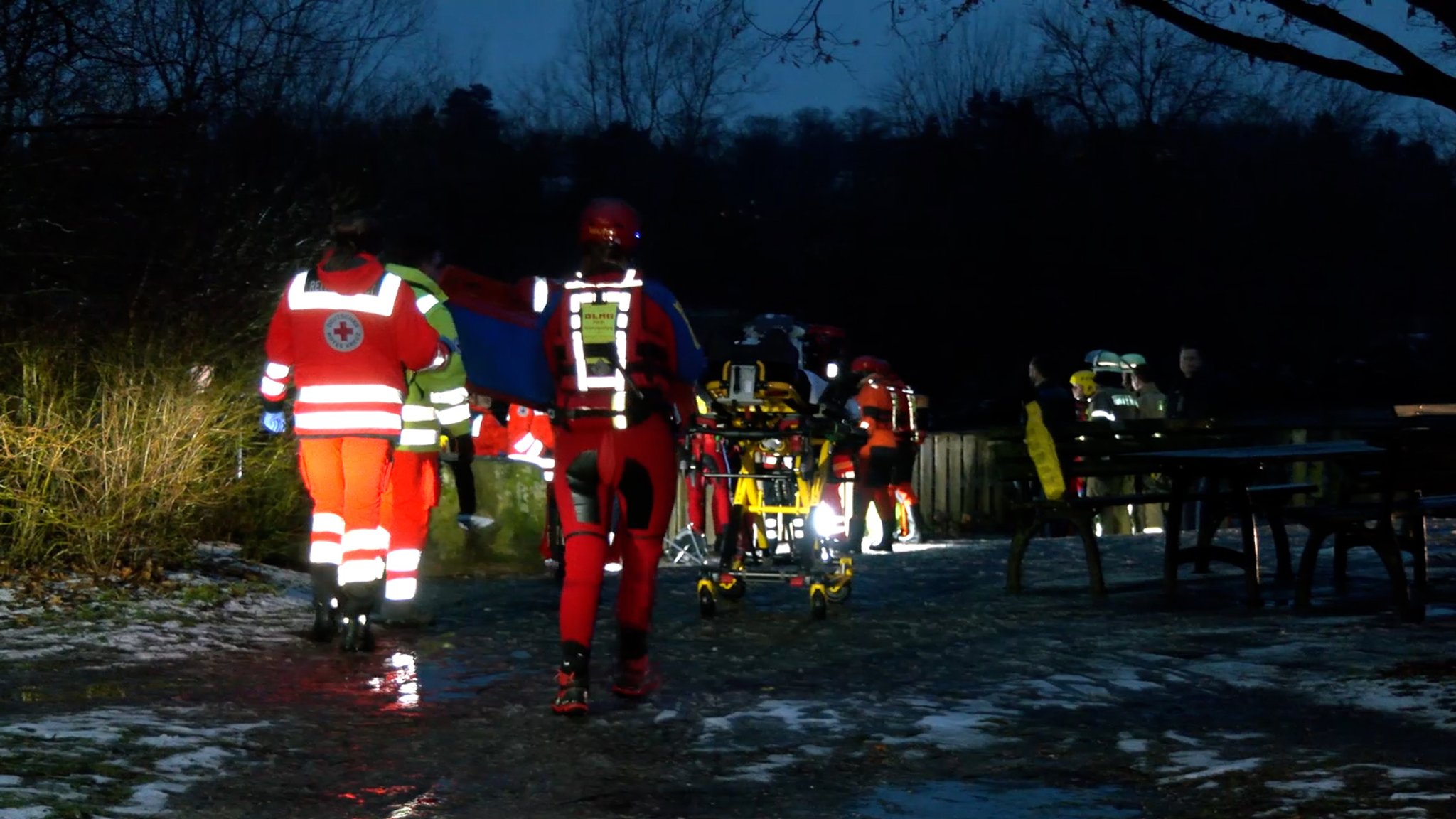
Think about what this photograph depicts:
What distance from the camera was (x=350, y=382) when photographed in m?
8.98

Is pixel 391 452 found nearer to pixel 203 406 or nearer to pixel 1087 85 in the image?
pixel 203 406

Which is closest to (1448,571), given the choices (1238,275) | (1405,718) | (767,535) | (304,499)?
(767,535)

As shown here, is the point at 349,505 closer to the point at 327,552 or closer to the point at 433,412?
the point at 327,552

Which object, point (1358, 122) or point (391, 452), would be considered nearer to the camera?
point (391, 452)

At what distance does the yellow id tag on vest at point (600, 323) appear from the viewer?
787 cm

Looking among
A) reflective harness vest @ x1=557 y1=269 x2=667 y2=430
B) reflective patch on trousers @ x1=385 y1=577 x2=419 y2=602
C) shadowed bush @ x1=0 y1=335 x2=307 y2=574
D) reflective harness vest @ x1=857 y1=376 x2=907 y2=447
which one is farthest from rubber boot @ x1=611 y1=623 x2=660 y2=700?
reflective harness vest @ x1=857 y1=376 x2=907 y2=447

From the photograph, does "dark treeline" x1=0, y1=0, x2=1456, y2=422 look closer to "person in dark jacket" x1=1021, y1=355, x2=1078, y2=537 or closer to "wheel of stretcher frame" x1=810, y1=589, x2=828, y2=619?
"person in dark jacket" x1=1021, y1=355, x2=1078, y2=537

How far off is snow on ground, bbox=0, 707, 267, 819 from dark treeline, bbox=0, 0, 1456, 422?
2692cm

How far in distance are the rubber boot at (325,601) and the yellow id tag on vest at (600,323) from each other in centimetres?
203

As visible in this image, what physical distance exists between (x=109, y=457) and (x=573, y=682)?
4.48 m

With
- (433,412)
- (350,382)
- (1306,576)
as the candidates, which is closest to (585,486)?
(350,382)

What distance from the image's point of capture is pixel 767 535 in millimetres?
11250

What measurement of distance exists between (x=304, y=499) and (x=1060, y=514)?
4743mm

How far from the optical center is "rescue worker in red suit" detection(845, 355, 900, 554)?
57.1 ft
